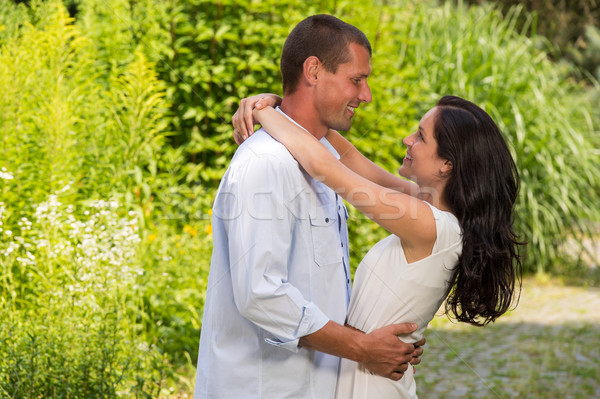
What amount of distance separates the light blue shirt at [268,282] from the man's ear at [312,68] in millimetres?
248

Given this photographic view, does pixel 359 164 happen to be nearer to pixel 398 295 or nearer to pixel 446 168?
pixel 446 168

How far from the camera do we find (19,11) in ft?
15.8

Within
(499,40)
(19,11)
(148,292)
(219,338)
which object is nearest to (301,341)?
(219,338)

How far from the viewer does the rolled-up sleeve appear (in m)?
1.74

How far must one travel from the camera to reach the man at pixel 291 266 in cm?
176

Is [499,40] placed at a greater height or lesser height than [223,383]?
greater

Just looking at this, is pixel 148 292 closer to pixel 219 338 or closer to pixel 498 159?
pixel 219 338

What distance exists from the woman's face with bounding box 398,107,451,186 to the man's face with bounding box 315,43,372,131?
0.74ft

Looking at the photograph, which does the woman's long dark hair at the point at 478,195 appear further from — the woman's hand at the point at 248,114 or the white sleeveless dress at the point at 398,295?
the woman's hand at the point at 248,114

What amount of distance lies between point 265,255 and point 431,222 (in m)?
0.55

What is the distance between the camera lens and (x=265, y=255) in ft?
5.73

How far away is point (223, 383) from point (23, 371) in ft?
4.54

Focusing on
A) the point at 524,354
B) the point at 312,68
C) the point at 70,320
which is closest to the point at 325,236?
the point at 312,68

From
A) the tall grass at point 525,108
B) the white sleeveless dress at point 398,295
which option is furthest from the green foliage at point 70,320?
the tall grass at point 525,108
